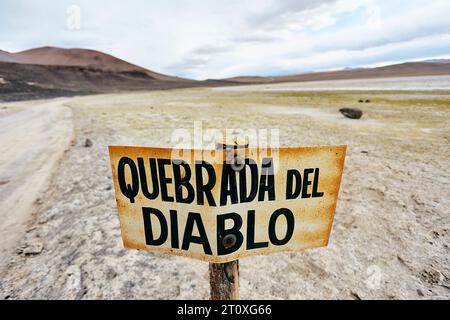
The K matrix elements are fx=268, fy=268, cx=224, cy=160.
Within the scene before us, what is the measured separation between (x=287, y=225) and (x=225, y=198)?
13.4 inches

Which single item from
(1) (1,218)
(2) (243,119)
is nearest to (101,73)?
(2) (243,119)

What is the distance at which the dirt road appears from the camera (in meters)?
3.95

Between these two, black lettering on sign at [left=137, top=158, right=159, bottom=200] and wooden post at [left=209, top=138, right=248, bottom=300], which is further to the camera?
wooden post at [left=209, top=138, right=248, bottom=300]

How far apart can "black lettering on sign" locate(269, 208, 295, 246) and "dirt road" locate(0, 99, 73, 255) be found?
3.59 m

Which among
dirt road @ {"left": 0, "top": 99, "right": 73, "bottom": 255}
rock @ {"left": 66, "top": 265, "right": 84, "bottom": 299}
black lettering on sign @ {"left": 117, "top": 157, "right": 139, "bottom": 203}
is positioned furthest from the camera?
dirt road @ {"left": 0, "top": 99, "right": 73, "bottom": 255}

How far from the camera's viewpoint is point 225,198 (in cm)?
116

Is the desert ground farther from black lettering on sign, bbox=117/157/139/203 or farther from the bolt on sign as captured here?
black lettering on sign, bbox=117/157/139/203

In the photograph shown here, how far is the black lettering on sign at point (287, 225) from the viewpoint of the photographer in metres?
1.25

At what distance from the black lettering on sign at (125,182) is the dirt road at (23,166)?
312cm

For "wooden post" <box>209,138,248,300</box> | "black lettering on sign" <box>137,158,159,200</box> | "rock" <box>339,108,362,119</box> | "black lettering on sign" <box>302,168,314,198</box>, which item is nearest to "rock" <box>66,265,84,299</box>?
"wooden post" <box>209,138,248,300</box>

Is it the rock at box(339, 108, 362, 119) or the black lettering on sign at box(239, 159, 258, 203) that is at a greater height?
the black lettering on sign at box(239, 159, 258, 203)

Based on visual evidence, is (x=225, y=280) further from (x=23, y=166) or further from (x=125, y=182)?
(x=23, y=166)

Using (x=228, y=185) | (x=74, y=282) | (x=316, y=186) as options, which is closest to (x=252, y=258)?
(x=74, y=282)
